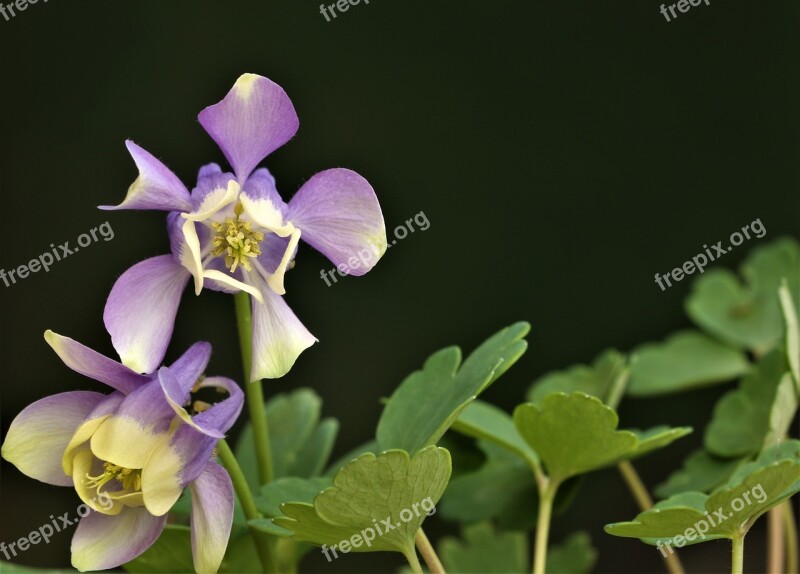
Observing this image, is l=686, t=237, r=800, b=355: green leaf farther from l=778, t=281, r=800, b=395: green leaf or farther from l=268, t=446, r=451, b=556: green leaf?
l=268, t=446, r=451, b=556: green leaf

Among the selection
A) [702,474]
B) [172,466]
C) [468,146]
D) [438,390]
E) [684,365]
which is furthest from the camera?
[468,146]

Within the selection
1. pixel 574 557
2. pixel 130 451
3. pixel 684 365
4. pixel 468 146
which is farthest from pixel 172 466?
pixel 468 146

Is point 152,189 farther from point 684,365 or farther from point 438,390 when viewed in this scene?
point 684,365

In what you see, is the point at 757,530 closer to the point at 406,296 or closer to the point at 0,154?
the point at 406,296

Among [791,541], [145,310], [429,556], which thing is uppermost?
[145,310]

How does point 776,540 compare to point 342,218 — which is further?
point 776,540

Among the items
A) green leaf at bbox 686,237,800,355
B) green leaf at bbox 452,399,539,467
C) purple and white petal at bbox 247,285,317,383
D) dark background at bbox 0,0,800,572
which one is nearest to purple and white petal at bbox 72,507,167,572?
purple and white petal at bbox 247,285,317,383

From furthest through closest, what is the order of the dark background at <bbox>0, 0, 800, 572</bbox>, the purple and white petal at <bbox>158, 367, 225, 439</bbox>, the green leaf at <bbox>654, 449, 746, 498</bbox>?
1. the dark background at <bbox>0, 0, 800, 572</bbox>
2. the green leaf at <bbox>654, 449, 746, 498</bbox>
3. the purple and white petal at <bbox>158, 367, 225, 439</bbox>
